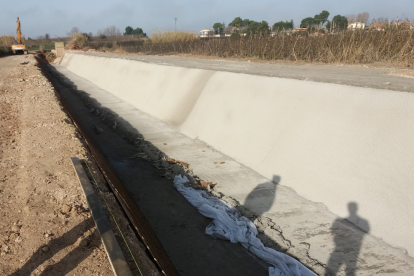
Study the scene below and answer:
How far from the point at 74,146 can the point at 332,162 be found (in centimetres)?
441

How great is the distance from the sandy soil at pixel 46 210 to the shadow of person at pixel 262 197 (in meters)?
2.11

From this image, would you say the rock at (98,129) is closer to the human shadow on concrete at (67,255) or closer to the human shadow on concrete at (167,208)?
the human shadow on concrete at (167,208)

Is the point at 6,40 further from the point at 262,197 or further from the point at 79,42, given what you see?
the point at 262,197

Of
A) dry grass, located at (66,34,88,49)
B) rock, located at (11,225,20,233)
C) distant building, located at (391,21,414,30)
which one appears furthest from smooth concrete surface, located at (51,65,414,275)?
dry grass, located at (66,34,88,49)

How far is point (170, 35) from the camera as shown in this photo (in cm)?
3656

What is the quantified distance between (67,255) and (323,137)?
14.0 feet

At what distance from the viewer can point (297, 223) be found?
4.94 m

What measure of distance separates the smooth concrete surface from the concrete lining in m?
0.13

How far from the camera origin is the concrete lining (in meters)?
4.68

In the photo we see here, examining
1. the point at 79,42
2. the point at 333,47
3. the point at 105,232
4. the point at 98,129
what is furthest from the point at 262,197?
the point at 79,42

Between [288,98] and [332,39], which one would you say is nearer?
[288,98]

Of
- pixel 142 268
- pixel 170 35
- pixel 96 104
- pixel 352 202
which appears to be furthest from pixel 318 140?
pixel 170 35

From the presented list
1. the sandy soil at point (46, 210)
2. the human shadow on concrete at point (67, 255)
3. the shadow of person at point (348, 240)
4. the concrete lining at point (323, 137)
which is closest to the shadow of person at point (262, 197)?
the concrete lining at point (323, 137)

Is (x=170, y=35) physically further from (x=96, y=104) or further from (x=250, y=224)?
(x=250, y=224)
